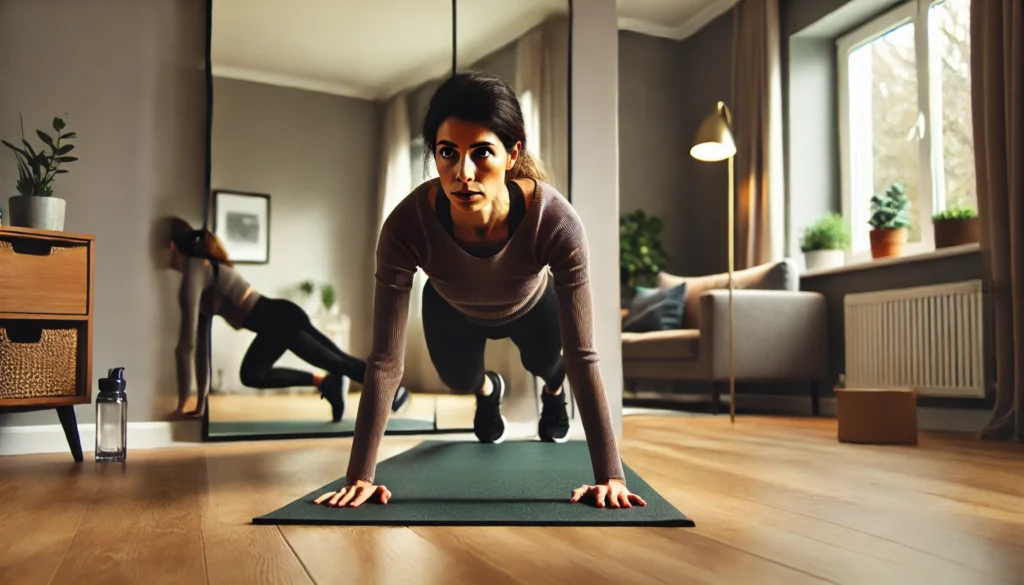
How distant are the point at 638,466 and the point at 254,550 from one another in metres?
1.29

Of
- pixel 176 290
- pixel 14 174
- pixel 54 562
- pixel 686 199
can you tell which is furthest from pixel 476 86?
pixel 686 199

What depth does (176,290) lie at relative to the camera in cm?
287

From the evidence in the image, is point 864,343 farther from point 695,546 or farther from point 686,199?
point 695,546

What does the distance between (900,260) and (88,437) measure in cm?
374

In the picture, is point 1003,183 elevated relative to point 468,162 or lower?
elevated

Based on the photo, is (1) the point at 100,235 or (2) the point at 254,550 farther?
(1) the point at 100,235

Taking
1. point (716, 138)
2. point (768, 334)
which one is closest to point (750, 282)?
point (768, 334)

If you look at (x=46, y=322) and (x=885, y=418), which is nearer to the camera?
(x=46, y=322)

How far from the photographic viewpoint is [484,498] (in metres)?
1.63

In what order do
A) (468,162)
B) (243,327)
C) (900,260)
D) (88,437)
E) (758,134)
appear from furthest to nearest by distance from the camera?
(758,134) < (900,260) < (243,327) < (88,437) < (468,162)

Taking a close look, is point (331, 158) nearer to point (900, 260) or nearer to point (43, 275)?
point (43, 275)

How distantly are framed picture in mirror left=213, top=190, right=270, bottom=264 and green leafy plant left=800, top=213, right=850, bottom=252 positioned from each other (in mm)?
3358

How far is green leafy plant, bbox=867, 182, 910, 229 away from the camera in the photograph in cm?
429

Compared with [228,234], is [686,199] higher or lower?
higher
